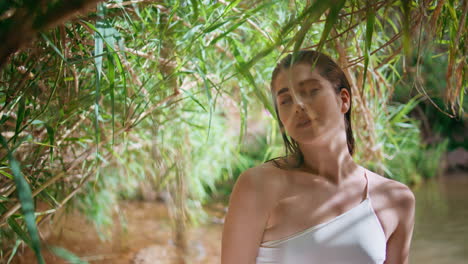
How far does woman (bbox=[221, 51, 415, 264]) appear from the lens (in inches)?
38.4

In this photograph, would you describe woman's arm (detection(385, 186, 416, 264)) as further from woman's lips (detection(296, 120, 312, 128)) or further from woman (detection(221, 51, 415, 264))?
woman's lips (detection(296, 120, 312, 128))

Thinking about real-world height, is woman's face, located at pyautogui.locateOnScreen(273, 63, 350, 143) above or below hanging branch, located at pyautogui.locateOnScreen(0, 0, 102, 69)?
below

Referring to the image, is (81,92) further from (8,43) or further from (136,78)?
(8,43)

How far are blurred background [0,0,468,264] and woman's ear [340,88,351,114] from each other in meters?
0.13

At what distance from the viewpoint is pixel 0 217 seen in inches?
38.5

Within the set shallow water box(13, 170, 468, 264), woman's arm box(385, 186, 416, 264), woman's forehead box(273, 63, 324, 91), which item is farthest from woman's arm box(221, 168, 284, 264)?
shallow water box(13, 170, 468, 264)

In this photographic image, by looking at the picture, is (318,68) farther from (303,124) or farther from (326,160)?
(326,160)

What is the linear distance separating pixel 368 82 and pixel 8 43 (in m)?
1.39

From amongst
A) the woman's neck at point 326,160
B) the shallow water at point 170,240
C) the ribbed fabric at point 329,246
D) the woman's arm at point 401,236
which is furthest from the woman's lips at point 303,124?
the shallow water at point 170,240

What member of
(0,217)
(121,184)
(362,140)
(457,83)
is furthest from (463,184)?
(0,217)

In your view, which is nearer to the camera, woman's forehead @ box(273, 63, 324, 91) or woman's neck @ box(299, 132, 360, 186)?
woman's forehead @ box(273, 63, 324, 91)

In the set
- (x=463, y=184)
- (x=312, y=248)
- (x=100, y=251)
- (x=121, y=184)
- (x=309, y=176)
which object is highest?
(x=309, y=176)

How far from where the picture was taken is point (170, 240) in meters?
2.84

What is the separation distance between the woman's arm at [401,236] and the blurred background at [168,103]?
0.91 feet
